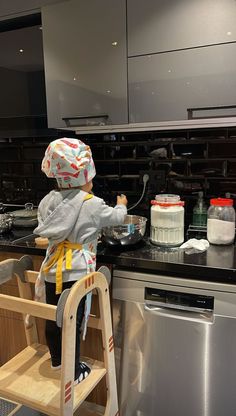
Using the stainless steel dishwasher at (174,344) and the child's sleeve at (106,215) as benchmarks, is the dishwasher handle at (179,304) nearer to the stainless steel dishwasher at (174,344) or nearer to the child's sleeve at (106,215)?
the stainless steel dishwasher at (174,344)

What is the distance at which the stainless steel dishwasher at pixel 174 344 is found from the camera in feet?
3.91

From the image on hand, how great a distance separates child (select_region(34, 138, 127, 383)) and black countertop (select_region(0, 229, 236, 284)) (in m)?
0.16

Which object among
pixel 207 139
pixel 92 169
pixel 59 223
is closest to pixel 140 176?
pixel 207 139

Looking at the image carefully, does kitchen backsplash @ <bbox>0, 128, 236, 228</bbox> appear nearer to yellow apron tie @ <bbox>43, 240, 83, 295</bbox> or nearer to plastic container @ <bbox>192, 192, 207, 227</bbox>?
plastic container @ <bbox>192, 192, 207, 227</bbox>

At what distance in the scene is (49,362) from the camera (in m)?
1.29

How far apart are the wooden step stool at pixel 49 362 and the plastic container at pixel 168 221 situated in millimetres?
376

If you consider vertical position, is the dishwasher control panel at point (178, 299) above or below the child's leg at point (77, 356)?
above

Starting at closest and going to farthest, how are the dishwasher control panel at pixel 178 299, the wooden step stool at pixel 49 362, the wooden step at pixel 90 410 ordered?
the wooden step stool at pixel 49 362, the dishwasher control panel at pixel 178 299, the wooden step at pixel 90 410

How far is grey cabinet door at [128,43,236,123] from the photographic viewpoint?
131 cm

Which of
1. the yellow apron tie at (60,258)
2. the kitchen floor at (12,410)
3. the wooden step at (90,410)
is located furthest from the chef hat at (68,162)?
the kitchen floor at (12,410)

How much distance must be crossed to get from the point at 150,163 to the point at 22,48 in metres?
0.94

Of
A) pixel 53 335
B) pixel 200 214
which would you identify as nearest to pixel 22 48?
pixel 200 214

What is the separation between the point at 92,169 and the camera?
1199mm

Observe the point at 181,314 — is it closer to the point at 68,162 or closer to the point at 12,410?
the point at 68,162
